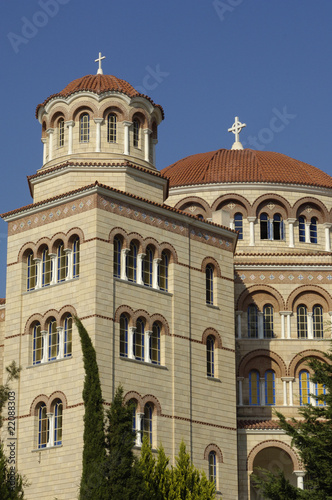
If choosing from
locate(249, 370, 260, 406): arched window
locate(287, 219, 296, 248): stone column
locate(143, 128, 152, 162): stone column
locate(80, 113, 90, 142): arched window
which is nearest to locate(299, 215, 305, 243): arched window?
locate(287, 219, 296, 248): stone column

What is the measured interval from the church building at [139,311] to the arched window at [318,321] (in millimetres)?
56

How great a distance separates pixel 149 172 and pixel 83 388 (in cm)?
1112

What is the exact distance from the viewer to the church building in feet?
144

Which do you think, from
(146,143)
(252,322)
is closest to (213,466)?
(252,322)

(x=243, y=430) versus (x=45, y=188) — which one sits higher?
(x=45, y=188)

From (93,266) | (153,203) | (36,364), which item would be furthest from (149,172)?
(36,364)

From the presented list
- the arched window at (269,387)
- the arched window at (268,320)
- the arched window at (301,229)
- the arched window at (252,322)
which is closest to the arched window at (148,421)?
the arched window at (269,387)

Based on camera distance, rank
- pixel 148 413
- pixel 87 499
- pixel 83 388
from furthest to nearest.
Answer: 1. pixel 148 413
2. pixel 83 388
3. pixel 87 499

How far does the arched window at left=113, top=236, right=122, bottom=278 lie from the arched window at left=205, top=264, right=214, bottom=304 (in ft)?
18.5

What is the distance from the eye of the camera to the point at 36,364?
1778 inches

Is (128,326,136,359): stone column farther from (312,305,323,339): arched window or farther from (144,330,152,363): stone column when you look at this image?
(312,305,323,339): arched window

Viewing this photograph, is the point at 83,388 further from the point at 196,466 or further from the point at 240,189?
the point at 240,189

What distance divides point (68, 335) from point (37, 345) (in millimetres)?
2036

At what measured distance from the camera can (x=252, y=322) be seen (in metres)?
54.8
